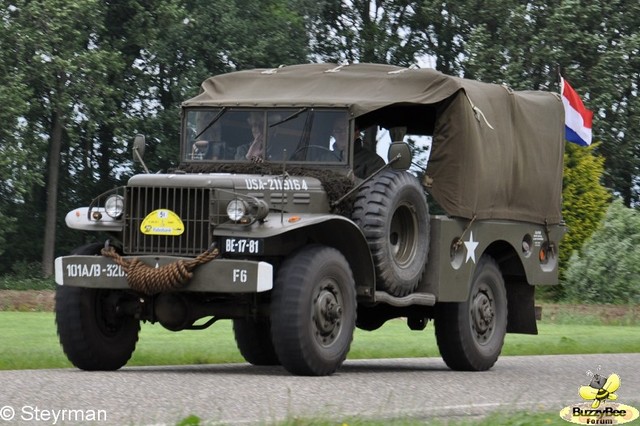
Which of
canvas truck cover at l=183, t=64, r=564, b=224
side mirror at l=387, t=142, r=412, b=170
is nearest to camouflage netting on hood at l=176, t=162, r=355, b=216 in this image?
side mirror at l=387, t=142, r=412, b=170

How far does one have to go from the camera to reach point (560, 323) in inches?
1271

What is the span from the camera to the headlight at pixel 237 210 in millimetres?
13070

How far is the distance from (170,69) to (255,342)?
115 feet

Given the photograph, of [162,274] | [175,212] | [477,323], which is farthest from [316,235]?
[477,323]

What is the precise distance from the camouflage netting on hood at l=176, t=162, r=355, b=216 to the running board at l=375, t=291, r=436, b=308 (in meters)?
0.81

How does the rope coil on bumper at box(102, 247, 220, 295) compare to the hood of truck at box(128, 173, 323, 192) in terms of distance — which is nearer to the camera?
the rope coil on bumper at box(102, 247, 220, 295)

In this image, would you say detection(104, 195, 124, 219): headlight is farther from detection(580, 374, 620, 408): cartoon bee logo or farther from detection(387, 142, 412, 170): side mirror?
detection(580, 374, 620, 408): cartoon bee logo

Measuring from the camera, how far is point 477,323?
53.0ft

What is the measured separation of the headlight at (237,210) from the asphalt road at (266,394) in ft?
4.36

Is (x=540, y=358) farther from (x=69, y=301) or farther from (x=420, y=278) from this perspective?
(x=69, y=301)

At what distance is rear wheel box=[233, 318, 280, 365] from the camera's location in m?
16.4

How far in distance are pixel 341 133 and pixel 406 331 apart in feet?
43.3

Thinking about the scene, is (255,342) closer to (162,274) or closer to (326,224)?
(326,224)

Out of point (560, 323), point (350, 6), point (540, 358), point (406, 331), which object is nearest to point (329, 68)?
point (540, 358)
